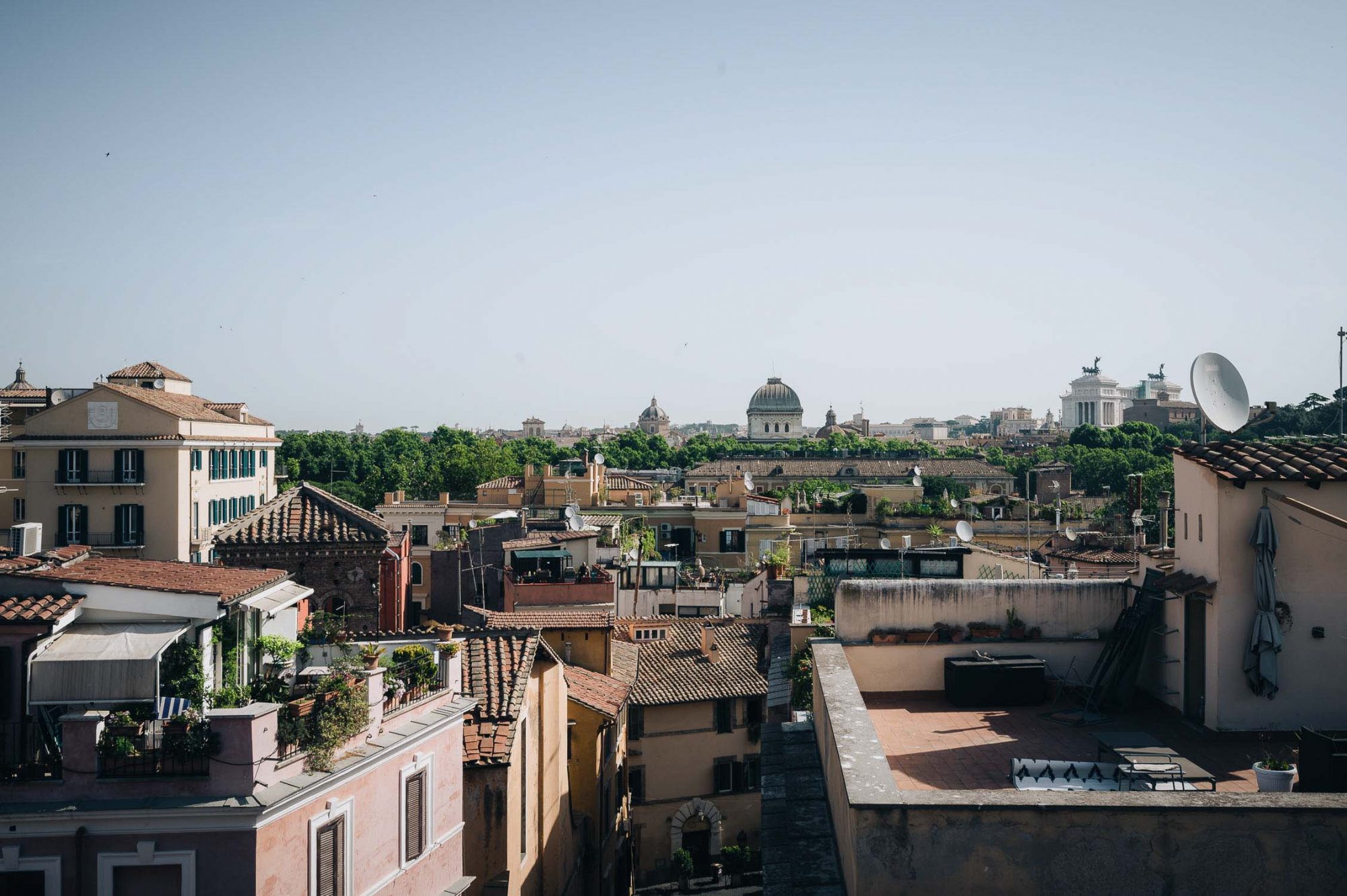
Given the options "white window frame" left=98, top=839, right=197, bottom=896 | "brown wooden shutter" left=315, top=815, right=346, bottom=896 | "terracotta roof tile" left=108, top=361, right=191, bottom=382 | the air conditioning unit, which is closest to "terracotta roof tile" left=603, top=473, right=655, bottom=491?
"terracotta roof tile" left=108, top=361, right=191, bottom=382

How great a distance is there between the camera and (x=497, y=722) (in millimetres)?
12852

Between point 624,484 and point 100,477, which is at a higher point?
point 100,477

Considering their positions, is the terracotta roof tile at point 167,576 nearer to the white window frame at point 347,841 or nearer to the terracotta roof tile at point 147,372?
the white window frame at point 347,841

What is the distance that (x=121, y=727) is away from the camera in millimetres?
8148

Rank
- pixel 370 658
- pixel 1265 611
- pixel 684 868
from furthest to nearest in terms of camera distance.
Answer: pixel 684 868, pixel 370 658, pixel 1265 611

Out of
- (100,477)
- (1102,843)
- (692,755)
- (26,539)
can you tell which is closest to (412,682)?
(26,539)

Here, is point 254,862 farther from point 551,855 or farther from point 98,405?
point 98,405

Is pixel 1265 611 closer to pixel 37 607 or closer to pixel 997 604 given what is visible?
pixel 997 604

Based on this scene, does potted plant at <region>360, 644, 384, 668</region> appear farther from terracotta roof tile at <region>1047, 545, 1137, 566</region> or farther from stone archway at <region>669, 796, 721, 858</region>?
terracotta roof tile at <region>1047, 545, 1137, 566</region>

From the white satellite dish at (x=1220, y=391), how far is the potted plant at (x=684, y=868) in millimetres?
16374

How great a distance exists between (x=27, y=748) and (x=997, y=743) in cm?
723

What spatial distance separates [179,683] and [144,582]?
36.4 inches

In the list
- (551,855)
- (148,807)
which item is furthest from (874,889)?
(551,855)

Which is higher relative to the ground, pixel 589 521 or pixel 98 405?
pixel 98 405
